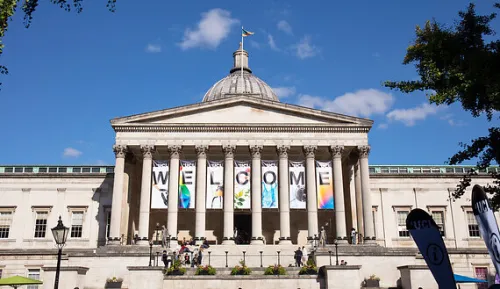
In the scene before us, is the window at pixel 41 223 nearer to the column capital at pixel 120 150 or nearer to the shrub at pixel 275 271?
the column capital at pixel 120 150

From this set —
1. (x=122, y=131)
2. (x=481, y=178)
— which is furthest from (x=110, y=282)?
(x=481, y=178)

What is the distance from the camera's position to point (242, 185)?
136 ft

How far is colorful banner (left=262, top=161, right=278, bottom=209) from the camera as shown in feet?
135

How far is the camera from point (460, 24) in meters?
15.8

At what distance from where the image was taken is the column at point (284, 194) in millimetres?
40366

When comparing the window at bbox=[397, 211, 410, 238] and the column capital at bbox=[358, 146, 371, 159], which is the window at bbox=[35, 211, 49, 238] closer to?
the column capital at bbox=[358, 146, 371, 159]

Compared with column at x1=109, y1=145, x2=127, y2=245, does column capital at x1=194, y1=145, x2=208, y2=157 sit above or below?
above

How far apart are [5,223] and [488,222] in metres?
47.0

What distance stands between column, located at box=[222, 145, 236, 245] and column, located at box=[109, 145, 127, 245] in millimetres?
8239

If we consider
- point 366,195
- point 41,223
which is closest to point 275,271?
point 366,195

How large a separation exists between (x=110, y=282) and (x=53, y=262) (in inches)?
605

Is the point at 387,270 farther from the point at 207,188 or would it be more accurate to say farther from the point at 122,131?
the point at 122,131

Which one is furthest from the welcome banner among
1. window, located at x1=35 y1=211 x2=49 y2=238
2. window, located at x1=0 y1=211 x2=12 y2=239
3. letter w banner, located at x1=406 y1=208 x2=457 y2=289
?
letter w banner, located at x1=406 y1=208 x2=457 y2=289

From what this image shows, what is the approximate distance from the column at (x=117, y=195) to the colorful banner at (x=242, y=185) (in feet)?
30.2
